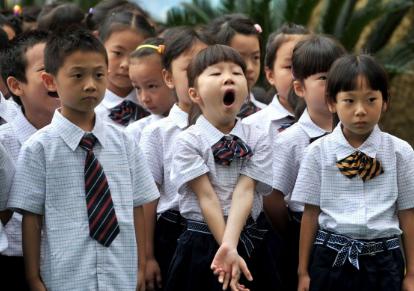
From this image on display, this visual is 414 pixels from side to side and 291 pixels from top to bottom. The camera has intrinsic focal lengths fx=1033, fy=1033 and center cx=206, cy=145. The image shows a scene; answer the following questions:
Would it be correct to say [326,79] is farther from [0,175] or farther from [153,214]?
[0,175]

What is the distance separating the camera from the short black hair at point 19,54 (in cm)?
504

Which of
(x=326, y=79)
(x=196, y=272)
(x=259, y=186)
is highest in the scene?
(x=326, y=79)

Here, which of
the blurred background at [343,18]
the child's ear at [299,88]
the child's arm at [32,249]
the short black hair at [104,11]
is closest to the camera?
the child's arm at [32,249]

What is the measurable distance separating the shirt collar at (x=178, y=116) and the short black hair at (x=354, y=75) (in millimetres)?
780

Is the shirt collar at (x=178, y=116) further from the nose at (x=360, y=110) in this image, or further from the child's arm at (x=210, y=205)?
the nose at (x=360, y=110)

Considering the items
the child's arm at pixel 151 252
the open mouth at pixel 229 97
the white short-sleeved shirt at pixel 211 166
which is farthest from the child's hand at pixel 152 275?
the open mouth at pixel 229 97

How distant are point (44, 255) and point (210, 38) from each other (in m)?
1.74

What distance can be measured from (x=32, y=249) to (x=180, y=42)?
1609 mm

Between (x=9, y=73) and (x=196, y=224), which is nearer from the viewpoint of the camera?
(x=196, y=224)

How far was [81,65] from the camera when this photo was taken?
14.5 feet

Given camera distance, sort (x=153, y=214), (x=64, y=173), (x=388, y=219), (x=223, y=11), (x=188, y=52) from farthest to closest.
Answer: (x=223, y=11) < (x=188, y=52) < (x=153, y=214) < (x=388, y=219) < (x=64, y=173)

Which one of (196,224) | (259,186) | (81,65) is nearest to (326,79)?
(259,186)

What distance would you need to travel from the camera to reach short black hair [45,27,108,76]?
444cm

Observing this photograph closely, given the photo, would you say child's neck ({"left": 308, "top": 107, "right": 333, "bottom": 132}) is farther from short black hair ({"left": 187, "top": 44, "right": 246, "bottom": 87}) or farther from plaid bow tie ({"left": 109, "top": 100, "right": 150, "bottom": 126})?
plaid bow tie ({"left": 109, "top": 100, "right": 150, "bottom": 126})
